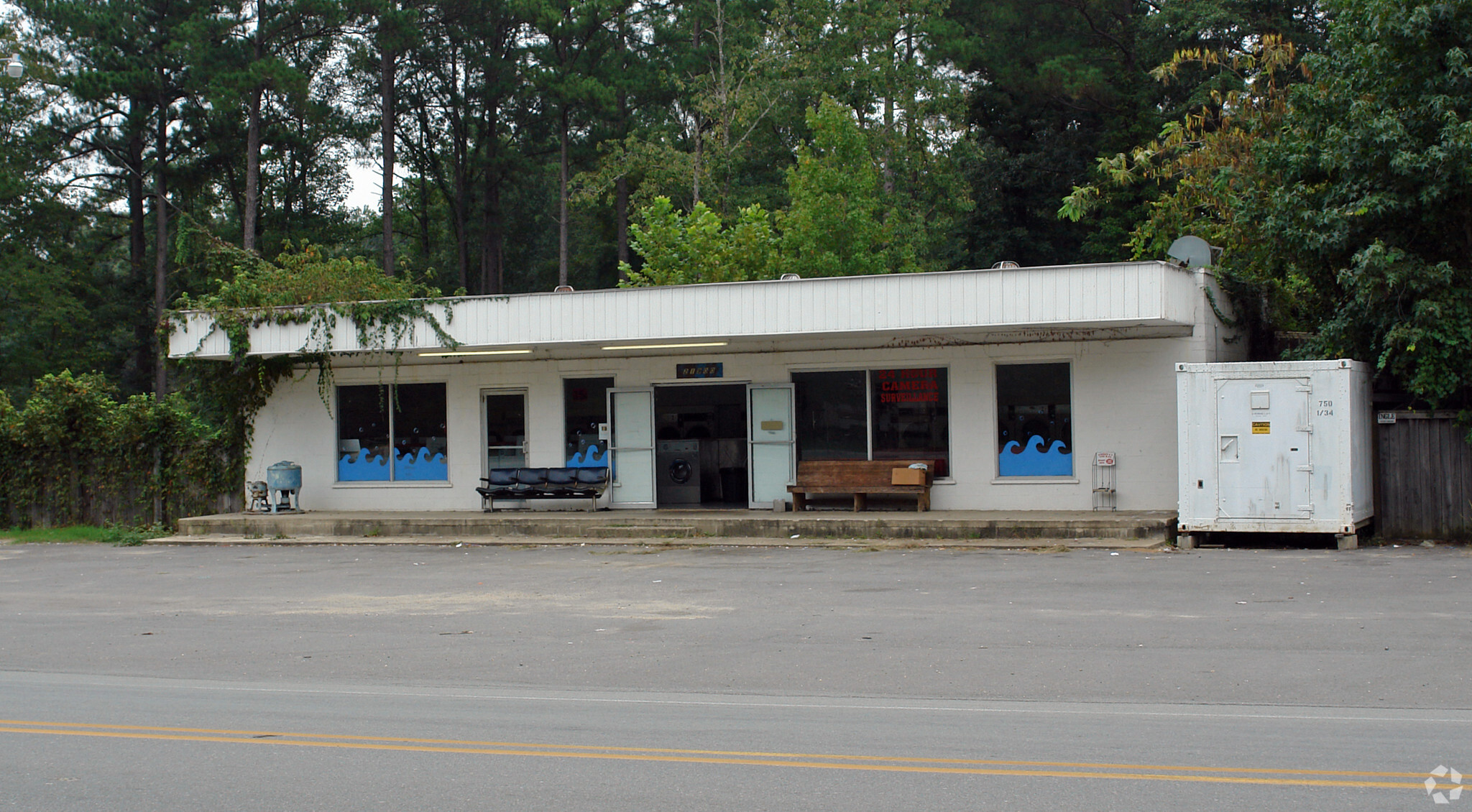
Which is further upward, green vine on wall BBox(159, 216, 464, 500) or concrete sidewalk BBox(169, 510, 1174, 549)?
green vine on wall BBox(159, 216, 464, 500)

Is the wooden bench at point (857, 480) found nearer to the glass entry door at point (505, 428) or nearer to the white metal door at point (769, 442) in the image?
the white metal door at point (769, 442)

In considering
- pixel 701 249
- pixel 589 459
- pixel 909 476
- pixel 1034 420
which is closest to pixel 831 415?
pixel 909 476

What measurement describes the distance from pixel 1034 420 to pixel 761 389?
178 inches

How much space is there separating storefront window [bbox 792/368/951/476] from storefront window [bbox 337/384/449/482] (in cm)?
671

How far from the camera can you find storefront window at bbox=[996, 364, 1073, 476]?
64.0 feet

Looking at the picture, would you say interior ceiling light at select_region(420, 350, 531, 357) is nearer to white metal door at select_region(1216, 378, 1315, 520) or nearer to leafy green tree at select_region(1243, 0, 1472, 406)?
white metal door at select_region(1216, 378, 1315, 520)

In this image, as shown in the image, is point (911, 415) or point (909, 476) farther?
point (911, 415)

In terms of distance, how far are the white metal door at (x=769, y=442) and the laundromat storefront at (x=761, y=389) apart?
0.04m

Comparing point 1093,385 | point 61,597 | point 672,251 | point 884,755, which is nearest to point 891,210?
point 672,251

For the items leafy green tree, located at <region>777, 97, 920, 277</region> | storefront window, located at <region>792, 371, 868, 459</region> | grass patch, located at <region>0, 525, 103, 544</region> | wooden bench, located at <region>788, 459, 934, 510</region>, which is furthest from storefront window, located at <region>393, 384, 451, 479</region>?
leafy green tree, located at <region>777, 97, 920, 277</region>

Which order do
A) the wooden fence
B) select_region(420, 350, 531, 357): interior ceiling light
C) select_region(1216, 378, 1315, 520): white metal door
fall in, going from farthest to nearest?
select_region(420, 350, 531, 357): interior ceiling light → the wooden fence → select_region(1216, 378, 1315, 520): white metal door
